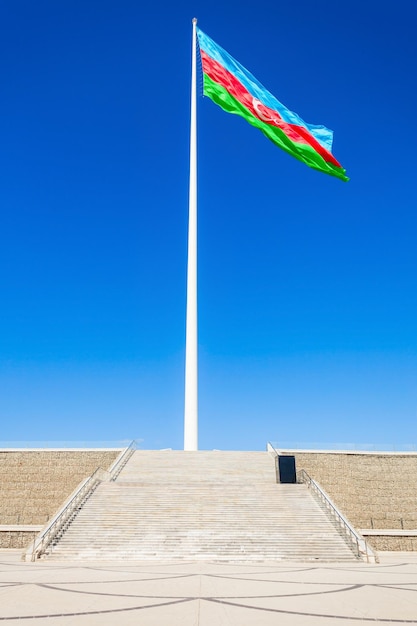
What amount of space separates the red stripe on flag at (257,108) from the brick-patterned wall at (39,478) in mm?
23412

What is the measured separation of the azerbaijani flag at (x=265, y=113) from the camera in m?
29.0

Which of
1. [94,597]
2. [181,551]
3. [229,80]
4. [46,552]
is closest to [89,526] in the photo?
[46,552]

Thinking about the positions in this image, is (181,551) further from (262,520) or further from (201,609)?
(201,609)

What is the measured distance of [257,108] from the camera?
30.3 metres

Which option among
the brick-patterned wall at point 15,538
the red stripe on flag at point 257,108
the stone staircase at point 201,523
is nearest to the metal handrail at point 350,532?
the stone staircase at point 201,523

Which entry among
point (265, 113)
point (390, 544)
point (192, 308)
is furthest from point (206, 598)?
point (192, 308)

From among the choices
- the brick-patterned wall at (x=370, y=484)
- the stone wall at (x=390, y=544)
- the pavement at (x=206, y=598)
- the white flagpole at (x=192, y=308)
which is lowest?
the stone wall at (x=390, y=544)

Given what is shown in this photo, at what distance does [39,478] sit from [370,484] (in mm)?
20312

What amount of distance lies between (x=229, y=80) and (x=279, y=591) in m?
31.5

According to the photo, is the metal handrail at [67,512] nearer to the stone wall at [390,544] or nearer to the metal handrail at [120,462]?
the metal handrail at [120,462]

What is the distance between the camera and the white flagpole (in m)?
33.8

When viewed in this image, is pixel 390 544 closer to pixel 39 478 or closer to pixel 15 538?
pixel 15 538

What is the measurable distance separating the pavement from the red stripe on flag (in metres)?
24.6

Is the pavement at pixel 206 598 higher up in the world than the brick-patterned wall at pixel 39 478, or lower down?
lower down
